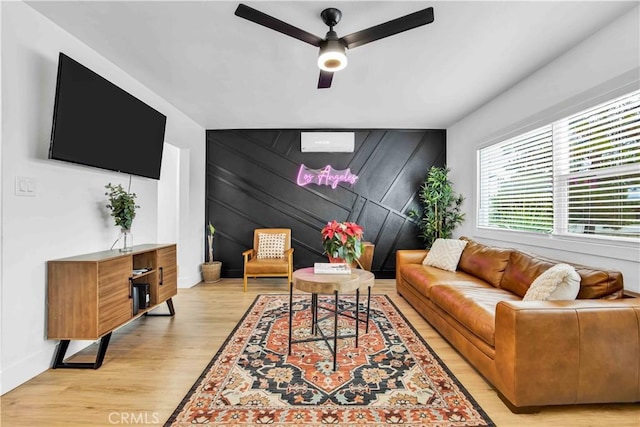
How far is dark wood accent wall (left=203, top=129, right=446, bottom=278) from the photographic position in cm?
528

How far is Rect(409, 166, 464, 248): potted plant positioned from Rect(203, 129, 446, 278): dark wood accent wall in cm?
35

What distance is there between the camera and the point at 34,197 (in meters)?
2.18

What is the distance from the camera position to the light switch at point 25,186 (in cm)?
207

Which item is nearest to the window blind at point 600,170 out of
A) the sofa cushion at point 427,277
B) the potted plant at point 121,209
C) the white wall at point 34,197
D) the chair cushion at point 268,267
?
the sofa cushion at point 427,277

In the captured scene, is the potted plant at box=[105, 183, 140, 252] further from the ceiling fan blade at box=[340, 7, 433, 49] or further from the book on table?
the ceiling fan blade at box=[340, 7, 433, 49]

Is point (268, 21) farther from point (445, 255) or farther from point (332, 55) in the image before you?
point (445, 255)

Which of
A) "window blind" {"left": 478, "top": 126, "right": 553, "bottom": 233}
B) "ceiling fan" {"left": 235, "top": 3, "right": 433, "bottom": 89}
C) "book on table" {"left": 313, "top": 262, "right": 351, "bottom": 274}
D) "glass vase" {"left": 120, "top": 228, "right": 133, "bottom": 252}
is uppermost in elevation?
"ceiling fan" {"left": 235, "top": 3, "right": 433, "bottom": 89}

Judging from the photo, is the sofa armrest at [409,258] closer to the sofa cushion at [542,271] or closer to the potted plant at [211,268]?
the sofa cushion at [542,271]

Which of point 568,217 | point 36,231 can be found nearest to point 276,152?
point 36,231

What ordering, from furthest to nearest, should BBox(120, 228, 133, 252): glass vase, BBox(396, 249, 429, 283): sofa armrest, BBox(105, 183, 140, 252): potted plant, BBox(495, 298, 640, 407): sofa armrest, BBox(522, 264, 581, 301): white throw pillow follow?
BBox(396, 249, 429, 283): sofa armrest → BBox(120, 228, 133, 252): glass vase → BBox(105, 183, 140, 252): potted plant → BBox(522, 264, 581, 301): white throw pillow → BBox(495, 298, 640, 407): sofa armrest

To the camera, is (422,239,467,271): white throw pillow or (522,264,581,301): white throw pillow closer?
(522,264,581,301): white throw pillow

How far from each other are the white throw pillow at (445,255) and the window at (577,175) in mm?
646

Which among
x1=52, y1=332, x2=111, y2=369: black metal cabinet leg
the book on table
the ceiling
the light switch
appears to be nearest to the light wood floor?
x1=52, y1=332, x2=111, y2=369: black metal cabinet leg

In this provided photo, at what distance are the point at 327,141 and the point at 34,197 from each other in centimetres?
388
